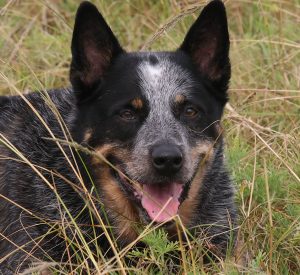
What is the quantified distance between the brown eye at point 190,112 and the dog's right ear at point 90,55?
1.73 ft

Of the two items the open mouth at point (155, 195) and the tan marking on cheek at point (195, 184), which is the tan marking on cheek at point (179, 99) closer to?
the tan marking on cheek at point (195, 184)

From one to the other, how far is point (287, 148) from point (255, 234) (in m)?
0.89

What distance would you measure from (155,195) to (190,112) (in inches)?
20.2

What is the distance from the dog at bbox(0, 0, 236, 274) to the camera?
14.9ft

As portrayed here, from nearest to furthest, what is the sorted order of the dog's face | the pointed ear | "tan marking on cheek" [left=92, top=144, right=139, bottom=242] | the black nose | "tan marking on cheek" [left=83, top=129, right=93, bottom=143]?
1. the black nose
2. the dog's face
3. "tan marking on cheek" [left=92, top=144, right=139, bottom=242]
4. "tan marking on cheek" [left=83, top=129, right=93, bottom=143]
5. the pointed ear

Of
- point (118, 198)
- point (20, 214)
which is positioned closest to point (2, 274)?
point (20, 214)

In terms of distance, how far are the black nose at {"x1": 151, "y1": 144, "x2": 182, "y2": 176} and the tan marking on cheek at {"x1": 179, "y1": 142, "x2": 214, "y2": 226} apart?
238 mm

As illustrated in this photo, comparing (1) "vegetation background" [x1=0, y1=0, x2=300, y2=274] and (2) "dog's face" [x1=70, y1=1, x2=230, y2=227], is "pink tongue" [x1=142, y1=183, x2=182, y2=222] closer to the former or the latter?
(2) "dog's face" [x1=70, y1=1, x2=230, y2=227]

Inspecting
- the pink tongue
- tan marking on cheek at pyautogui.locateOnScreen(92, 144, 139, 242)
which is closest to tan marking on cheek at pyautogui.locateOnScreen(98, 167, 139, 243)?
tan marking on cheek at pyautogui.locateOnScreen(92, 144, 139, 242)

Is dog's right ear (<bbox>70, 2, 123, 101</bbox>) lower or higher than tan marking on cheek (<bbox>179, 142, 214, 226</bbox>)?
higher

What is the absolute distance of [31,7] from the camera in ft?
26.8

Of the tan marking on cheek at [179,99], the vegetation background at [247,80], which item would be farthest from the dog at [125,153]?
the vegetation background at [247,80]

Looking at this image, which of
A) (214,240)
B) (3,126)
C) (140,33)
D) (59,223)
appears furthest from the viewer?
(140,33)

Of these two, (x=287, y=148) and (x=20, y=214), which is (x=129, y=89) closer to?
(x=20, y=214)
